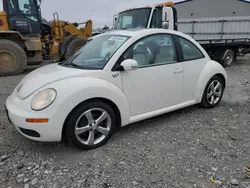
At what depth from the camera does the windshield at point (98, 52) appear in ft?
10.7

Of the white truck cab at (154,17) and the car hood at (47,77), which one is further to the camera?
the white truck cab at (154,17)

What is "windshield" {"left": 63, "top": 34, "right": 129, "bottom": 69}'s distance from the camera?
328 cm

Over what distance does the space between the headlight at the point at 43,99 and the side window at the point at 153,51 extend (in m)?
1.11

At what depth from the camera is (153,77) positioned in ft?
11.4

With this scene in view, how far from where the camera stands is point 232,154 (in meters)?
2.95

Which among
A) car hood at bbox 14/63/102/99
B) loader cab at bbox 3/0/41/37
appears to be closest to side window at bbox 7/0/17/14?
loader cab at bbox 3/0/41/37

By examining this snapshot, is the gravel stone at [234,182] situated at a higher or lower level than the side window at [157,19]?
lower

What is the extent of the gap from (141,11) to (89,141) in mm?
6740

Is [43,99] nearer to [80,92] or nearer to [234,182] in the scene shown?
[80,92]

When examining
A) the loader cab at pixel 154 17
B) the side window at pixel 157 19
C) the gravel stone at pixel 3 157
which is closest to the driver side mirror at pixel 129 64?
the gravel stone at pixel 3 157

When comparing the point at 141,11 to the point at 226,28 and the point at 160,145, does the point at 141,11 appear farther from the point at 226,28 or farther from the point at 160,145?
the point at 160,145

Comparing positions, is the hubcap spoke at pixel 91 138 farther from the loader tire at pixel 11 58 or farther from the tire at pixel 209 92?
the loader tire at pixel 11 58

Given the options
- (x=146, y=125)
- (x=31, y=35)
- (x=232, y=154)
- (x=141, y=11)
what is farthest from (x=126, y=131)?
(x=31, y=35)

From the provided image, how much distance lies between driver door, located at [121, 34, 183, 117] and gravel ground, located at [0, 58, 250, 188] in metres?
0.43
